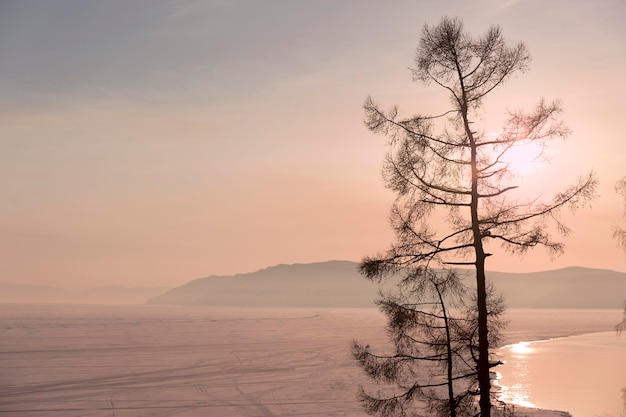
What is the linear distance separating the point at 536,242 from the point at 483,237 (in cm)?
104

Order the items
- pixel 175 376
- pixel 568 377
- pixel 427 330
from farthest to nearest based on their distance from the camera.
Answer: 1. pixel 568 377
2. pixel 175 376
3. pixel 427 330

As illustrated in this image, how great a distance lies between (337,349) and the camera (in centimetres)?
6562

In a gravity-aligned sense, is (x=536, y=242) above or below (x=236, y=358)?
above

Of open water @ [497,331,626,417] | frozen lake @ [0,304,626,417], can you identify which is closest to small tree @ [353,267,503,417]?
open water @ [497,331,626,417]

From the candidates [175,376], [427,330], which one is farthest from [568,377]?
[427,330]

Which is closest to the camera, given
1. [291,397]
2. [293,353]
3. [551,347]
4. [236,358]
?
[291,397]

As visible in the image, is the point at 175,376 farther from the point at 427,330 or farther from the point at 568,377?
the point at 427,330

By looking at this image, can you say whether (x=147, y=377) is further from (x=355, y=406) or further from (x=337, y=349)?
(x=337, y=349)

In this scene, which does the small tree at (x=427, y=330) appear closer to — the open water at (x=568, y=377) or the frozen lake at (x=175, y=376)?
the open water at (x=568, y=377)

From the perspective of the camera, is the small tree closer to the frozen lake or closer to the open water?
the open water

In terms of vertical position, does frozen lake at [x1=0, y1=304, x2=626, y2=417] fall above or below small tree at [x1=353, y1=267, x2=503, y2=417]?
below

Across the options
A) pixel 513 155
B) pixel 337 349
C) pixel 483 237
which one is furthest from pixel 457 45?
pixel 337 349

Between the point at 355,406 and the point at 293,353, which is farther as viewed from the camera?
the point at 293,353

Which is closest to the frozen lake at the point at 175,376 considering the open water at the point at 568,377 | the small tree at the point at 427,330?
the open water at the point at 568,377
